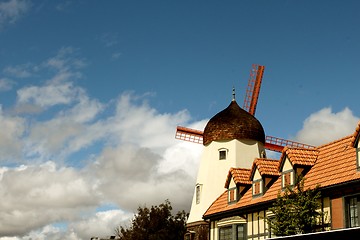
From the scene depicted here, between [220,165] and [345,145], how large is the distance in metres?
19.4

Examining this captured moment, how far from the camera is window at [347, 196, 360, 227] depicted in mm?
23906

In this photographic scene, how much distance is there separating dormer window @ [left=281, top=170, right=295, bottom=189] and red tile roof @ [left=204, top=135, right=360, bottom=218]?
1.91 ft

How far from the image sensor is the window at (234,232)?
105ft

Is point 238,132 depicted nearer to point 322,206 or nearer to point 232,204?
point 232,204

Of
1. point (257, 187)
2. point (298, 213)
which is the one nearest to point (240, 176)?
point (257, 187)

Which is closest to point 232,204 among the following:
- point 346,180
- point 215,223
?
point 215,223

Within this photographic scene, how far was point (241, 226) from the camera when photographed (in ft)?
105

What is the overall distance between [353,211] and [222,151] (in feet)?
76.0

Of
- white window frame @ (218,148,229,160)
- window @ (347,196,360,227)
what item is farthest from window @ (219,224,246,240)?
white window frame @ (218,148,229,160)

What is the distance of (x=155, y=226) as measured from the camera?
6581 cm

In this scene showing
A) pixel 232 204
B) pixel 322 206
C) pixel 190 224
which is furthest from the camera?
pixel 190 224

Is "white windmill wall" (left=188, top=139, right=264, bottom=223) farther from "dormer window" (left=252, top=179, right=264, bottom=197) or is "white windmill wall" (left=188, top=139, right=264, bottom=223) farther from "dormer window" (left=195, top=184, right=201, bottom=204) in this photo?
"dormer window" (left=252, top=179, right=264, bottom=197)

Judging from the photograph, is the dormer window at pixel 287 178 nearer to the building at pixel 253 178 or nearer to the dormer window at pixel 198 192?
the building at pixel 253 178

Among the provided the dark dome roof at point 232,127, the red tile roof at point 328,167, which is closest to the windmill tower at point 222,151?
the dark dome roof at point 232,127
